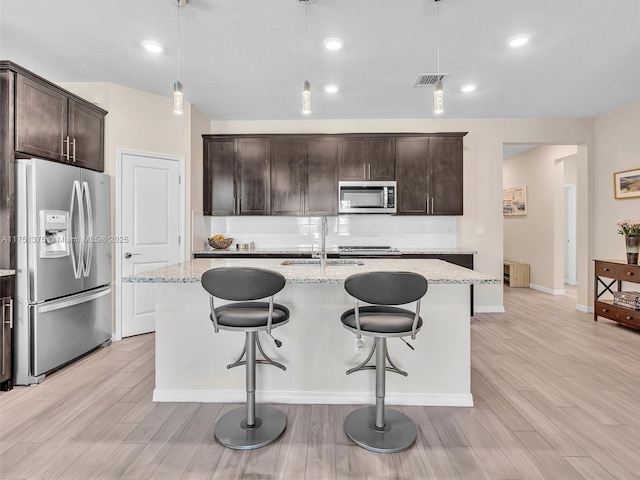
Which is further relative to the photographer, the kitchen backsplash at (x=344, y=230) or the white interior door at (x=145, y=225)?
the kitchen backsplash at (x=344, y=230)

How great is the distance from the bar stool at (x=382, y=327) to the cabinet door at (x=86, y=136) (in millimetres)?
2980

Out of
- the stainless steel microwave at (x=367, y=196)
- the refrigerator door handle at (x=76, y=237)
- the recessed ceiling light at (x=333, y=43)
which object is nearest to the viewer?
the recessed ceiling light at (x=333, y=43)

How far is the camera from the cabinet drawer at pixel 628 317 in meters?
3.95

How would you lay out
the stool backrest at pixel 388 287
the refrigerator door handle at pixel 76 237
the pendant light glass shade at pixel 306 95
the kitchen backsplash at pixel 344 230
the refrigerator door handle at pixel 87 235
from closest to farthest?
1. the stool backrest at pixel 388 287
2. the pendant light glass shade at pixel 306 95
3. the refrigerator door handle at pixel 76 237
4. the refrigerator door handle at pixel 87 235
5. the kitchen backsplash at pixel 344 230

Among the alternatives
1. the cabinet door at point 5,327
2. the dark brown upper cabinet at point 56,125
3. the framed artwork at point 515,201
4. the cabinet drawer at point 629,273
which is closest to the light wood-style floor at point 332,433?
the cabinet door at point 5,327

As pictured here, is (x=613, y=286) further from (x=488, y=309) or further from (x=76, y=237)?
(x=76, y=237)

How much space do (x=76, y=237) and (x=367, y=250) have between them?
10.7 ft

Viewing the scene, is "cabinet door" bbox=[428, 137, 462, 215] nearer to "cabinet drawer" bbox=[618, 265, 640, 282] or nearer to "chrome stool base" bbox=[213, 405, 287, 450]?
"cabinet drawer" bbox=[618, 265, 640, 282]

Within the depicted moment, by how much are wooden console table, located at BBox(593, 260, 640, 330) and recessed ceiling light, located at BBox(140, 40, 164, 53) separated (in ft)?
17.5

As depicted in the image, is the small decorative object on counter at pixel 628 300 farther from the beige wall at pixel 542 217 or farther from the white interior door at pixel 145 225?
the white interior door at pixel 145 225

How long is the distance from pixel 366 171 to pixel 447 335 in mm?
2896

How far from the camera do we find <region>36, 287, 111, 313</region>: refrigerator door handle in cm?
280

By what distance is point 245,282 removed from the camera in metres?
1.79

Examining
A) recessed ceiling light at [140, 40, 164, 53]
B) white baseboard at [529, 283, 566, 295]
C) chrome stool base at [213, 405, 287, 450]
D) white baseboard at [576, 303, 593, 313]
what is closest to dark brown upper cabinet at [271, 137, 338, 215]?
recessed ceiling light at [140, 40, 164, 53]
